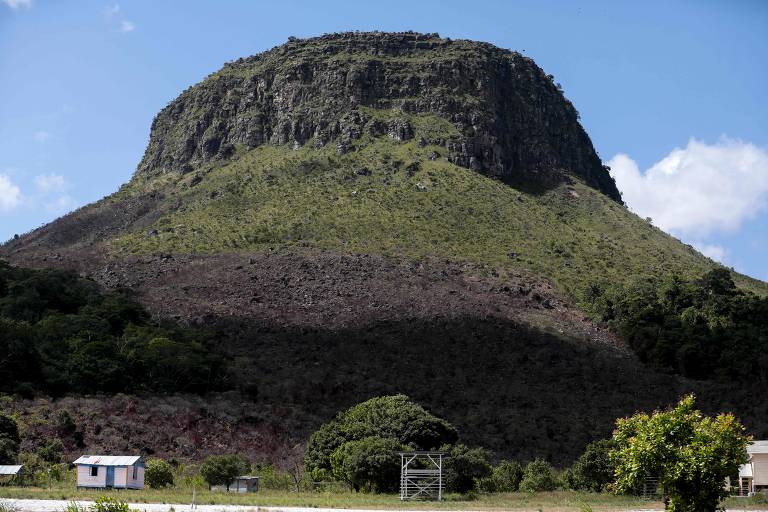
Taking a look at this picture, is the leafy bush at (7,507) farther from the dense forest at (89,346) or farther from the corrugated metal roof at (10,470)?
the dense forest at (89,346)

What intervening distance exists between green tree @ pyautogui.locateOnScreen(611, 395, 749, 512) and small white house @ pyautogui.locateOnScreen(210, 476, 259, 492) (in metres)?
26.9

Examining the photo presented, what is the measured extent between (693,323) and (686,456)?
87.7 meters

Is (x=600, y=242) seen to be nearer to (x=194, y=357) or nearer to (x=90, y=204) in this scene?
(x=194, y=357)

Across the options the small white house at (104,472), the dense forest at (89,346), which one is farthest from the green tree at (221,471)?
the dense forest at (89,346)

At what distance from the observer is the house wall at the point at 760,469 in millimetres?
50062

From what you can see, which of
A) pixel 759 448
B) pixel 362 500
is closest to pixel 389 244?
pixel 759 448

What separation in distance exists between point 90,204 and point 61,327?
202ft

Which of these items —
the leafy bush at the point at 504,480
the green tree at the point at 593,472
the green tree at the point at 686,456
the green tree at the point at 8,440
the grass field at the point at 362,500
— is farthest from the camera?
the leafy bush at the point at 504,480

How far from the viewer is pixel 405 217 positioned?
125 m

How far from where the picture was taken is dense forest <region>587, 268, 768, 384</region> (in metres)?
103

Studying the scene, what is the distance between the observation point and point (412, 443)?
56000 millimetres

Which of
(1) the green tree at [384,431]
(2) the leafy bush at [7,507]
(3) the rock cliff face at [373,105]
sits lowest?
(2) the leafy bush at [7,507]

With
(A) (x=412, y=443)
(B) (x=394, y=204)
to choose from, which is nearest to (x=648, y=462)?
(A) (x=412, y=443)

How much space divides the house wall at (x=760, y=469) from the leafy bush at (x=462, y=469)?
1382 cm
